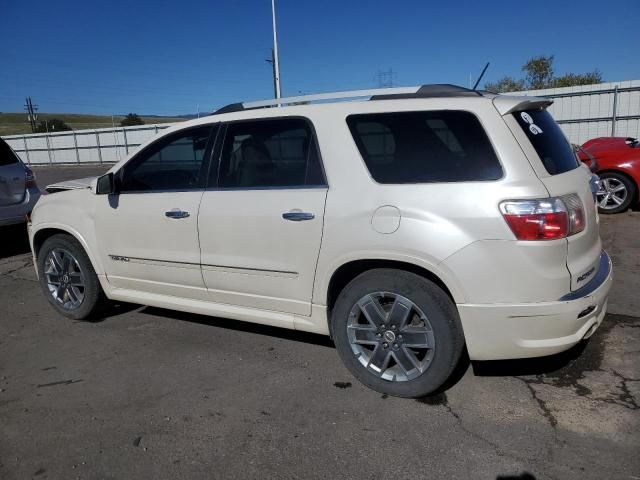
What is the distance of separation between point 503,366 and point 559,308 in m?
0.93

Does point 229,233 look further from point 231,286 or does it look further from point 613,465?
point 613,465

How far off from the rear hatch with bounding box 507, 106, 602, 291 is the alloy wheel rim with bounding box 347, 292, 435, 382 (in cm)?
87

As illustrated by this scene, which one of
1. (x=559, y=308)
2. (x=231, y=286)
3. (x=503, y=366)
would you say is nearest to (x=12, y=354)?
(x=231, y=286)

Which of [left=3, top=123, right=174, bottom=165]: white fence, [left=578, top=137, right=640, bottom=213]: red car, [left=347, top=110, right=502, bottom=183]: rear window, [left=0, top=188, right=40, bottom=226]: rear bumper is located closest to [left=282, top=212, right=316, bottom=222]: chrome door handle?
[left=347, top=110, right=502, bottom=183]: rear window

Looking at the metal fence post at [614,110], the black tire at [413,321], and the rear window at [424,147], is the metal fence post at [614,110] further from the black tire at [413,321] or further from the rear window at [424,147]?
the black tire at [413,321]

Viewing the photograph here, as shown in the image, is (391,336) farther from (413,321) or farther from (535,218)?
(535,218)

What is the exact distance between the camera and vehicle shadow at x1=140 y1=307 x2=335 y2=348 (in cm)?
412

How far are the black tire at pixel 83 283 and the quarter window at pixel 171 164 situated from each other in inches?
32.5

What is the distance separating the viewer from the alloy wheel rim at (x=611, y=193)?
868cm

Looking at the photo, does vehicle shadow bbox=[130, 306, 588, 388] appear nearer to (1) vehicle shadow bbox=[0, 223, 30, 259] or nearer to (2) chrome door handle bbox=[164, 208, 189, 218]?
(2) chrome door handle bbox=[164, 208, 189, 218]

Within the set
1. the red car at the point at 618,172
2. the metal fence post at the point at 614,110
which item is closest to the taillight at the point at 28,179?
the red car at the point at 618,172

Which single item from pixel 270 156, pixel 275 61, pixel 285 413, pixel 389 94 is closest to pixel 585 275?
pixel 389 94

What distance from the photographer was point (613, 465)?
2.46m

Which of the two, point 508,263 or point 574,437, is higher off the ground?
point 508,263
